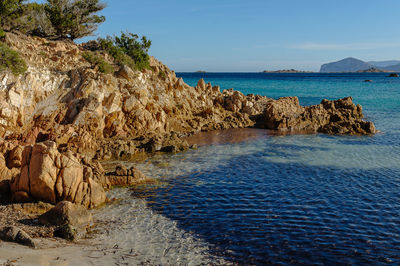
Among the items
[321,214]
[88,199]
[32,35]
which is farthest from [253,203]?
[32,35]

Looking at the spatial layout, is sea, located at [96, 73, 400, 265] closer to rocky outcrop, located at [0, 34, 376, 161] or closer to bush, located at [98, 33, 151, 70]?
rocky outcrop, located at [0, 34, 376, 161]

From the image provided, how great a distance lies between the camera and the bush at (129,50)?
129ft

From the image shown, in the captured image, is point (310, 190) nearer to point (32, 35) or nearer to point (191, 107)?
point (191, 107)

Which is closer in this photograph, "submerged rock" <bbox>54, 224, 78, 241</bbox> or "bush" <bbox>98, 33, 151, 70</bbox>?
"submerged rock" <bbox>54, 224, 78, 241</bbox>

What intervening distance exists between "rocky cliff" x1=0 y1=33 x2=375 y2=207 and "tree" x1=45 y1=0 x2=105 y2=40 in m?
2.30

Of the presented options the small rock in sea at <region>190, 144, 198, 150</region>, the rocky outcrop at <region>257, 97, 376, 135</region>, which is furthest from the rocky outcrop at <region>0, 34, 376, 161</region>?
the rocky outcrop at <region>257, 97, 376, 135</region>

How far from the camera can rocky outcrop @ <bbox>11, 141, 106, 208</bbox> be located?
51.1ft

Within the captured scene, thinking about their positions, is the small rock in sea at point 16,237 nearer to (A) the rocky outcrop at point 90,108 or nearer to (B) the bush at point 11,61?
(A) the rocky outcrop at point 90,108

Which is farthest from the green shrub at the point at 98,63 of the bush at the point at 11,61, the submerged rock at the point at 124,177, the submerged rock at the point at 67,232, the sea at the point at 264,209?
the submerged rock at the point at 67,232

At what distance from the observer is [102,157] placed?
2505cm

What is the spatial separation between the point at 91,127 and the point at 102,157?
454 cm

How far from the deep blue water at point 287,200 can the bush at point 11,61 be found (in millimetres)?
14281

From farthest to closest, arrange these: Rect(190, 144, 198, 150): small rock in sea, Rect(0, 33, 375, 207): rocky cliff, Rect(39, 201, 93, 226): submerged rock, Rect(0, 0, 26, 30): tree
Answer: Rect(0, 0, 26, 30): tree < Rect(190, 144, 198, 150): small rock in sea < Rect(0, 33, 375, 207): rocky cliff < Rect(39, 201, 93, 226): submerged rock

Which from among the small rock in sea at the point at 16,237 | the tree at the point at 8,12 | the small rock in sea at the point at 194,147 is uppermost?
the tree at the point at 8,12
